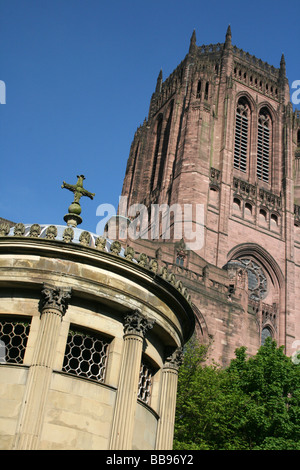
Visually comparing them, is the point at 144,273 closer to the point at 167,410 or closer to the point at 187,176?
the point at 167,410

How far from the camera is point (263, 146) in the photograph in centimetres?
7000

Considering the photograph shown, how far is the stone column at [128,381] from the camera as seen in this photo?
16.7 meters

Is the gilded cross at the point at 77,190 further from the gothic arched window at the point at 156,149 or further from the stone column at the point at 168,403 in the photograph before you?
the gothic arched window at the point at 156,149

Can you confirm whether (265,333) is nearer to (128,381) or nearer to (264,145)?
(264,145)

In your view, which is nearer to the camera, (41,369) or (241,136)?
(41,369)

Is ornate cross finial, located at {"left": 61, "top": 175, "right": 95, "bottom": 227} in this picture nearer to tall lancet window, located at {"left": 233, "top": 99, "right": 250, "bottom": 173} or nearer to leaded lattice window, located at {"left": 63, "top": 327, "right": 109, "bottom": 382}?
leaded lattice window, located at {"left": 63, "top": 327, "right": 109, "bottom": 382}

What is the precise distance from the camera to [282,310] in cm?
5953

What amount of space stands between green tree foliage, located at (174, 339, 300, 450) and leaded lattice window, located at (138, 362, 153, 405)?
331 inches

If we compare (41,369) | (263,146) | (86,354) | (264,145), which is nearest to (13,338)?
(41,369)

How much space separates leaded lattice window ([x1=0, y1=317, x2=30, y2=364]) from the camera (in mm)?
17391

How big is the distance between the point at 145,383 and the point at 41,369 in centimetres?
385

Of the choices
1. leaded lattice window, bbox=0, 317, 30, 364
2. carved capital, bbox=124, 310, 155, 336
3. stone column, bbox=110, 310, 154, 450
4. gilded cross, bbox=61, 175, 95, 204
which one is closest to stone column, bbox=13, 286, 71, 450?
leaded lattice window, bbox=0, 317, 30, 364
